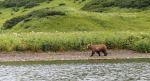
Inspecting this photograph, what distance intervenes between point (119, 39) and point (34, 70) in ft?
69.2

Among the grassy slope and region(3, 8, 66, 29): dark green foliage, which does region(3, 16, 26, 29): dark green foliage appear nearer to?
region(3, 8, 66, 29): dark green foliage

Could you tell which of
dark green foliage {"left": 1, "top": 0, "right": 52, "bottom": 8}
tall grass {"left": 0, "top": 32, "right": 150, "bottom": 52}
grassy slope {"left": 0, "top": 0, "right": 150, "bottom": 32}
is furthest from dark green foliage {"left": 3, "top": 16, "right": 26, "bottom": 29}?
dark green foliage {"left": 1, "top": 0, "right": 52, "bottom": 8}

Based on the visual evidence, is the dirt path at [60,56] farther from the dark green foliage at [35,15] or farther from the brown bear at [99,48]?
the dark green foliage at [35,15]

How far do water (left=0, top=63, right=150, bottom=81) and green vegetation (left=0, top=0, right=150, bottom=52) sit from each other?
40.6 ft

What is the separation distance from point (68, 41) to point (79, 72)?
20.2 meters

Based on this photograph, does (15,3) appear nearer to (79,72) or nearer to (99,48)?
(99,48)

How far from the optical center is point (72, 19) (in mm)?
86312

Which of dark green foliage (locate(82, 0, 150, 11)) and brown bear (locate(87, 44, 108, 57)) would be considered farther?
dark green foliage (locate(82, 0, 150, 11))

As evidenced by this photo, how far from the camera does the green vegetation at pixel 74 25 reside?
62875 millimetres

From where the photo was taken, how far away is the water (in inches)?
1539

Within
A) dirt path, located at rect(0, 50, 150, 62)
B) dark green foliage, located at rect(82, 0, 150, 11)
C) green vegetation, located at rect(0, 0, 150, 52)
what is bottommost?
dirt path, located at rect(0, 50, 150, 62)

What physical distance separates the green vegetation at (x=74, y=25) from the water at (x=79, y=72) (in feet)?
40.6

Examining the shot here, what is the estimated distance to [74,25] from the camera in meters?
84.3

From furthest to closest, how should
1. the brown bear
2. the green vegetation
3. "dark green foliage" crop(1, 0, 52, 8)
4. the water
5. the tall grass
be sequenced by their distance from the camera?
"dark green foliage" crop(1, 0, 52, 8) → the green vegetation → the tall grass → the brown bear → the water
